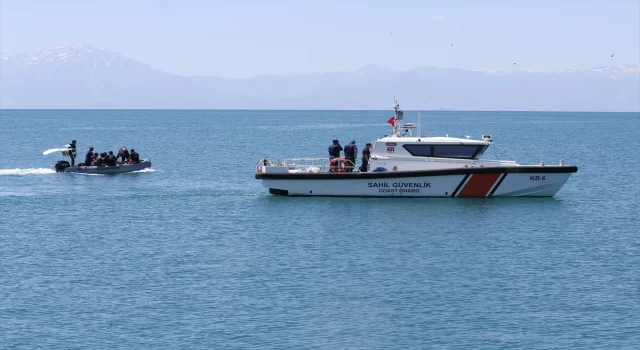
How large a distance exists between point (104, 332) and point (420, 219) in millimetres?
18991

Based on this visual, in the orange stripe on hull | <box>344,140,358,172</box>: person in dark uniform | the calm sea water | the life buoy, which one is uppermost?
<box>344,140,358,172</box>: person in dark uniform

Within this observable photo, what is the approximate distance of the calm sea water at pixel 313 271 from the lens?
2300 centimetres

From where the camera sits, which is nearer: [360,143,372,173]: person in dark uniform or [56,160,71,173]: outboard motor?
[360,143,372,173]: person in dark uniform

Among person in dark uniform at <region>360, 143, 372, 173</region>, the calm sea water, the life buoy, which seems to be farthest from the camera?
the life buoy

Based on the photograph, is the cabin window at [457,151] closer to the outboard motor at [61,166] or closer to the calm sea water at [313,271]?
the calm sea water at [313,271]

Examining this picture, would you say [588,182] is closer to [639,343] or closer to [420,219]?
[420,219]

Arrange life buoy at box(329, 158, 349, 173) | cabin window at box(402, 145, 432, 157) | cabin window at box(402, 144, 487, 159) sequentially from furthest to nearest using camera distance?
life buoy at box(329, 158, 349, 173) < cabin window at box(402, 145, 432, 157) < cabin window at box(402, 144, 487, 159)

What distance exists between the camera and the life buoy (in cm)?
4488

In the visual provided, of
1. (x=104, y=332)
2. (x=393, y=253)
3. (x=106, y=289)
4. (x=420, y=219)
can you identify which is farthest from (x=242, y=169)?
(x=104, y=332)

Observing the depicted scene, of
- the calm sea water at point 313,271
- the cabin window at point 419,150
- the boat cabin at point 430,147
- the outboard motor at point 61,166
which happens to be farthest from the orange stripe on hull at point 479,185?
the outboard motor at point 61,166

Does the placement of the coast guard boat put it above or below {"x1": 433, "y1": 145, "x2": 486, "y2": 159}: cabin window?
below

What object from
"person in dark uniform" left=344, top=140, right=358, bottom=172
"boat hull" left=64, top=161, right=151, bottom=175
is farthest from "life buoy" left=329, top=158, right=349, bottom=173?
"boat hull" left=64, top=161, right=151, bottom=175

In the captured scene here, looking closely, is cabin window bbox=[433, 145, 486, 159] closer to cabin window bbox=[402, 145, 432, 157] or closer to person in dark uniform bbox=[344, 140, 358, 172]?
cabin window bbox=[402, 145, 432, 157]

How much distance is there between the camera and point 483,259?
104 feet
